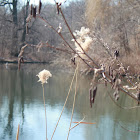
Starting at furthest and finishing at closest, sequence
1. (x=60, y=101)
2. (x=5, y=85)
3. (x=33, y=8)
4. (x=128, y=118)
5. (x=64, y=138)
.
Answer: (x=5, y=85)
(x=60, y=101)
(x=128, y=118)
(x=64, y=138)
(x=33, y=8)

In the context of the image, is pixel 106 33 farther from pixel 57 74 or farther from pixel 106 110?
pixel 106 110

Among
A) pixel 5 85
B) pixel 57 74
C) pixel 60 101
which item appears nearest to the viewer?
pixel 60 101

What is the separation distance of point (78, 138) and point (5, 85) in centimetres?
606

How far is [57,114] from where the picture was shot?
21.4ft

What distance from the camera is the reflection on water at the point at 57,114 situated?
17.5 feet

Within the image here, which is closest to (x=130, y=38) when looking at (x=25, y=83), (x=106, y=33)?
(x=106, y=33)

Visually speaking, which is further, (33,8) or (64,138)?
(64,138)

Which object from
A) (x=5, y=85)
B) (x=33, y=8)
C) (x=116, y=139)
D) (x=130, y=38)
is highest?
(x=130, y=38)

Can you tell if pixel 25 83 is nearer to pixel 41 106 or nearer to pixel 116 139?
pixel 41 106

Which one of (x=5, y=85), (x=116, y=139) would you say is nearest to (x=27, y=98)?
(x=5, y=85)

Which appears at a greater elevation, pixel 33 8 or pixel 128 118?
pixel 33 8

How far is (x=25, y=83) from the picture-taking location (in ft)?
36.6

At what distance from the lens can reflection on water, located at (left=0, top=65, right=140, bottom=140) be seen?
533 centimetres

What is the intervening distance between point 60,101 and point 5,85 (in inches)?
131
